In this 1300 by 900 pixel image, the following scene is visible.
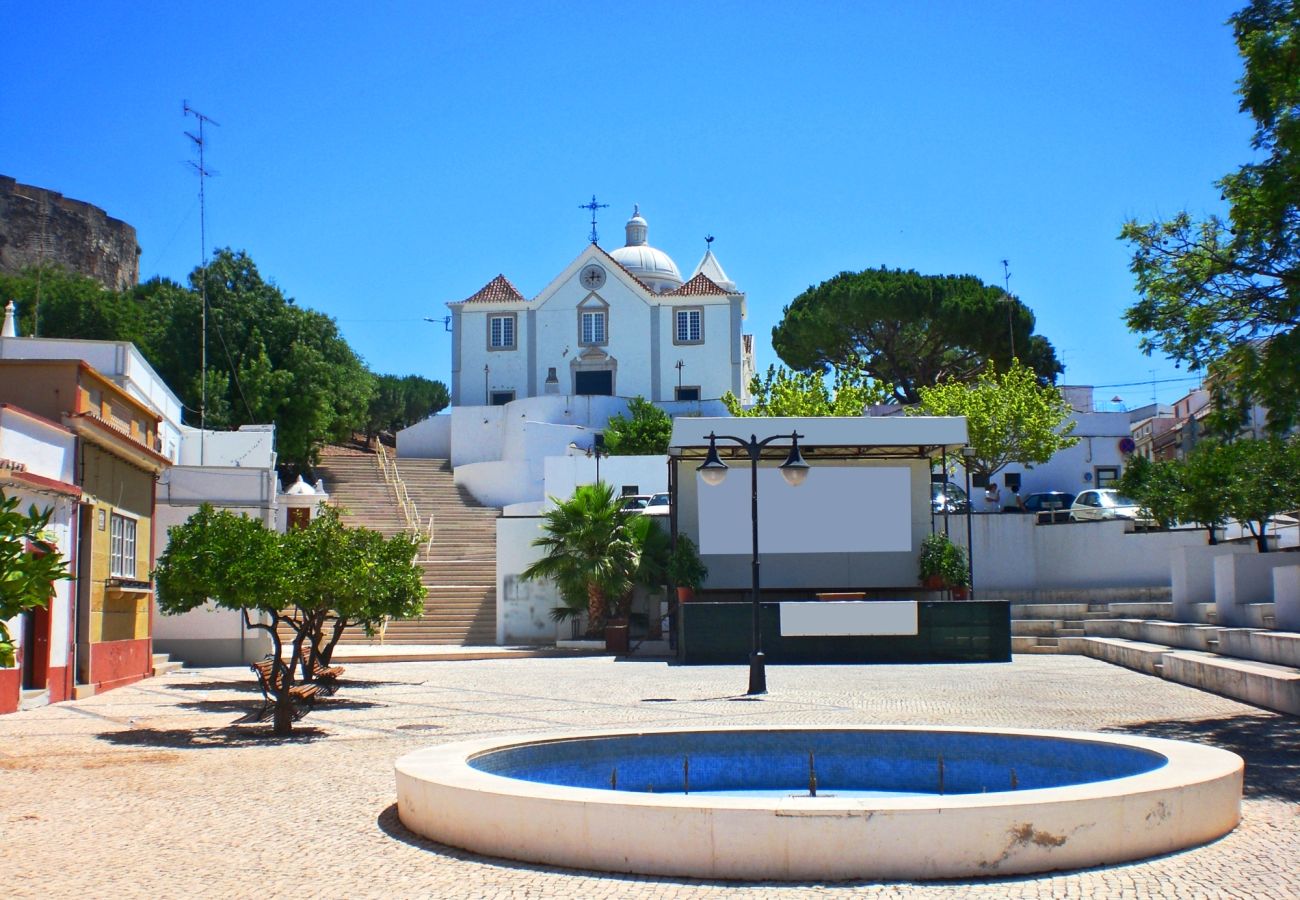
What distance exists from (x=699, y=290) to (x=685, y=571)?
41183 mm

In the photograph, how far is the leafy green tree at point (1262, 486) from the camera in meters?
25.0

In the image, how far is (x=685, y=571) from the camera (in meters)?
26.9

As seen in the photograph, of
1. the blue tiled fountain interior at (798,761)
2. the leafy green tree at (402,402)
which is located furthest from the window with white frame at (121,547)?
the leafy green tree at (402,402)

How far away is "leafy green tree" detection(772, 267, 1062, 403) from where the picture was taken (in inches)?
2255

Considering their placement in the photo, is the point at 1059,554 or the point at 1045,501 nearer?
the point at 1059,554

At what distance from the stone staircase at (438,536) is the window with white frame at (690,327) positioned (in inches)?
571

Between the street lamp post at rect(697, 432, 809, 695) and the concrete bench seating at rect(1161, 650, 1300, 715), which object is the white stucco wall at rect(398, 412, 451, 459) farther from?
the concrete bench seating at rect(1161, 650, 1300, 715)

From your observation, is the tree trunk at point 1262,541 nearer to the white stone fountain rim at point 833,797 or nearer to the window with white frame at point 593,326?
the white stone fountain rim at point 833,797

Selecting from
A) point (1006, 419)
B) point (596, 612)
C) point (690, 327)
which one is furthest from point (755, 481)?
point (690, 327)

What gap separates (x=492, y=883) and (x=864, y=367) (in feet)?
176

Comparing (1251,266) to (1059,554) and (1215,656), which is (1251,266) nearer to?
(1215,656)

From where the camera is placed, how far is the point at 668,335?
65.9 m

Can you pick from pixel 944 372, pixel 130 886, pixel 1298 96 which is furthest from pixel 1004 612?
pixel 944 372

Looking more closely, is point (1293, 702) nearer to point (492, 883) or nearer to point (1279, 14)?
point (1279, 14)
